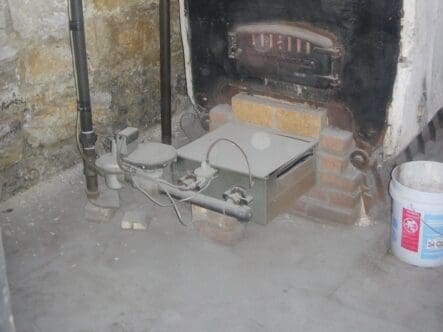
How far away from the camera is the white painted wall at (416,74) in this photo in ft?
7.55

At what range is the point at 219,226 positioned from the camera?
2.57 meters

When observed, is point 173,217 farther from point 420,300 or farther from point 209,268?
point 420,300

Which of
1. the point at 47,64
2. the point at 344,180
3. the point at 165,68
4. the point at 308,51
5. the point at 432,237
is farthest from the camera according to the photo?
the point at 165,68

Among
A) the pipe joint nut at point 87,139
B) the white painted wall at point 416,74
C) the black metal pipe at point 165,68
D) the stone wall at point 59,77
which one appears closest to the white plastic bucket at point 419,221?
the white painted wall at point 416,74

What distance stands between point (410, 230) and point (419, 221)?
0.18ft

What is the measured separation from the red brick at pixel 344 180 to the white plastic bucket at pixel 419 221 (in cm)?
17

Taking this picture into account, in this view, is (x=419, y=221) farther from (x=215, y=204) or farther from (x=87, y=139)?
(x=87, y=139)

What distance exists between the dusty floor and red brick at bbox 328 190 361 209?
0.11m

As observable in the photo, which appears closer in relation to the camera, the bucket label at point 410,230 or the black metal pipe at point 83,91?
the bucket label at point 410,230

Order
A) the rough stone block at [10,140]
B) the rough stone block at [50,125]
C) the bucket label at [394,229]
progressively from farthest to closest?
the rough stone block at [50,125] < the rough stone block at [10,140] < the bucket label at [394,229]

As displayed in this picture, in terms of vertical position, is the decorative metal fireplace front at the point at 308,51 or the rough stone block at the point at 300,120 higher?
the decorative metal fireplace front at the point at 308,51

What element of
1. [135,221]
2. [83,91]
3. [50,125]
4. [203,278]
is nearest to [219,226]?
[203,278]

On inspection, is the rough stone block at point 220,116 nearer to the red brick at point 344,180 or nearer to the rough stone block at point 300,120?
the rough stone block at point 300,120

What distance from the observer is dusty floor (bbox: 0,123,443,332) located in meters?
2.16
